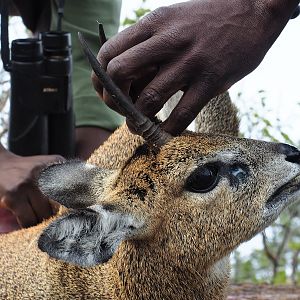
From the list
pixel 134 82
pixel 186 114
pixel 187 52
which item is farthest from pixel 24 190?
pixel 187 52

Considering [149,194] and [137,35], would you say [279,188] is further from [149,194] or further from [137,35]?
[137,35]

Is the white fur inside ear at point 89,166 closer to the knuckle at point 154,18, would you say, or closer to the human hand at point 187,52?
the human hand at point 187,52

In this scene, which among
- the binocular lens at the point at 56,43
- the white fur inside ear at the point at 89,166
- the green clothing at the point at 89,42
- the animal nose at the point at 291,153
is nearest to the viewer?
the animal nose at the point at 291,153

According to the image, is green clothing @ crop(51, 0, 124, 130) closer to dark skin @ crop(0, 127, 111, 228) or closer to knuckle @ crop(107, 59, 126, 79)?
dark skin @ crop(0, 127, 111, 228)

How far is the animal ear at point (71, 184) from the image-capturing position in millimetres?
3867

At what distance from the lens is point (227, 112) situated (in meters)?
4.45

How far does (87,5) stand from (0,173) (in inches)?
57.9

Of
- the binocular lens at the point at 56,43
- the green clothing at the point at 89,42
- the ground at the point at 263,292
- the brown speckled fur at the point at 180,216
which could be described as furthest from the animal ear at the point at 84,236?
the ground at the point at 263,292

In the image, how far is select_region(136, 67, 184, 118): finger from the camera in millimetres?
3320

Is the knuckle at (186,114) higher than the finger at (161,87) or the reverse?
the reverse

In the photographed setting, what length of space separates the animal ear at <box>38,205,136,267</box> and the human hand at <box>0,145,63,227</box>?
103cm

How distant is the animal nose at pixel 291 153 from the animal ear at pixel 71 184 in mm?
778

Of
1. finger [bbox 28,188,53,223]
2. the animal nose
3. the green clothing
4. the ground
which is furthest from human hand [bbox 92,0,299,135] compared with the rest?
the ground

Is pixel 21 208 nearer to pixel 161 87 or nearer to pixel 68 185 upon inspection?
pixel 68 185
